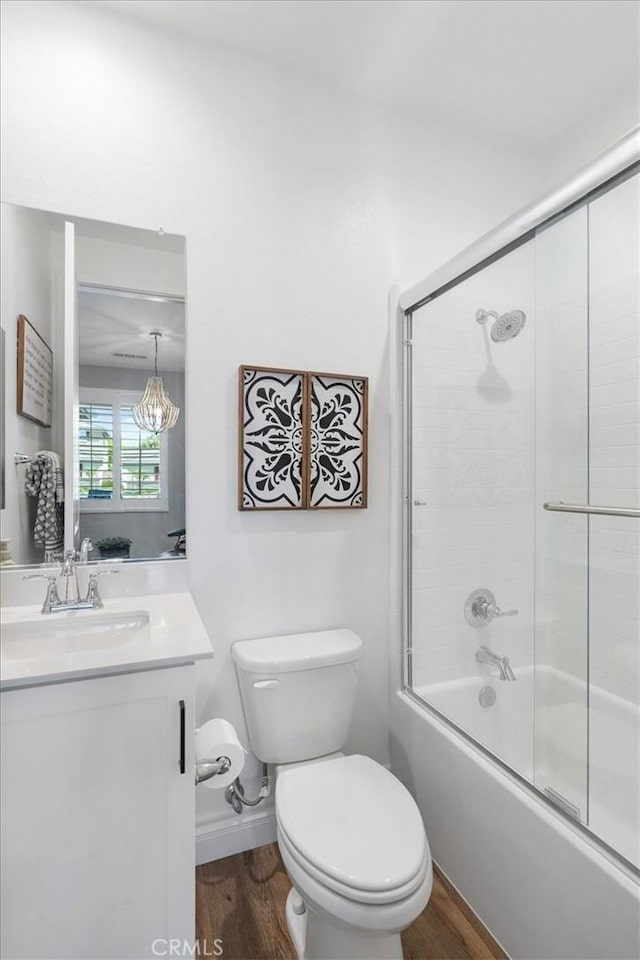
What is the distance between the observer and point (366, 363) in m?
1.85

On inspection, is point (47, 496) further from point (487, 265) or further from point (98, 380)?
point (487, 265)

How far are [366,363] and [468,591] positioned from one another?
A: 0.89m

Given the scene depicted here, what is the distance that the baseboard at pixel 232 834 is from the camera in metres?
1.61

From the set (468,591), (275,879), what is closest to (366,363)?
(468,591)

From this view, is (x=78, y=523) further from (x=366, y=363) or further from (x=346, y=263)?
(x=346, y=263)

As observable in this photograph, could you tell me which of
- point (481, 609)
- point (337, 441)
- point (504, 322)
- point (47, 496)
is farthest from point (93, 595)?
A: point (504, 322)

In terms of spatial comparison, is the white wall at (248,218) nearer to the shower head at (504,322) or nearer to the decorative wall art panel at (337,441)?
the decorative wall art panel at (337,441)

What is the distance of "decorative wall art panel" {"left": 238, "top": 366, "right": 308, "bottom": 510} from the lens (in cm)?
166

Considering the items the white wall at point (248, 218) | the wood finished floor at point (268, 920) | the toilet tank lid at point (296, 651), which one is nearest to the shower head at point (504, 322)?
the white wall at point (248, 218)

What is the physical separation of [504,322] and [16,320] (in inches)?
57.8

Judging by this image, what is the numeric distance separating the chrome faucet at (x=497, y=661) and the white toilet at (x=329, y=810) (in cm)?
42

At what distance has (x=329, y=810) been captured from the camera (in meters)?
1.27

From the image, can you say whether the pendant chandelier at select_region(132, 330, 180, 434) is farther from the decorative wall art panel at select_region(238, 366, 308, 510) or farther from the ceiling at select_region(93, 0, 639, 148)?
the ceiling at select_region(93, 0, 639, 148)

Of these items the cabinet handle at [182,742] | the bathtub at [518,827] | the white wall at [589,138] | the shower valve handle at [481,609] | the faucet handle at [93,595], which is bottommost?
the bathtub at [518,827]
